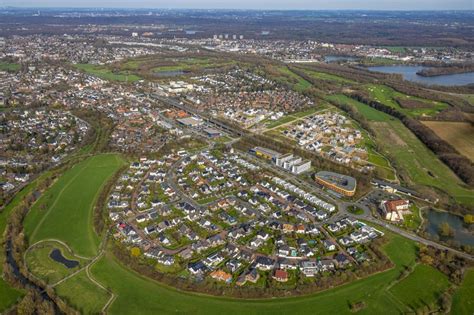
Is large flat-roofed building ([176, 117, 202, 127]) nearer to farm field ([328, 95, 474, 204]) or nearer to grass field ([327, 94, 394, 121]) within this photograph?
farm field ([328, 95, 474, 204])

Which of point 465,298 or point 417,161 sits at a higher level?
point 417,161

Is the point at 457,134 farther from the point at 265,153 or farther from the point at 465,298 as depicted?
the point at 465,298

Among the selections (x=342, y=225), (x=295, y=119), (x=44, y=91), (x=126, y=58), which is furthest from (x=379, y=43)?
(x=342, y=225)

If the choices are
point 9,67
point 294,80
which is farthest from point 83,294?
point 9,67

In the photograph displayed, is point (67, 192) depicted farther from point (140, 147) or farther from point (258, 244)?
point (258, 244)

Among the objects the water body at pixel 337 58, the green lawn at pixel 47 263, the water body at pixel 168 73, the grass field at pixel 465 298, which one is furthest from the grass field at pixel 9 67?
the grass field at pixel 465 298

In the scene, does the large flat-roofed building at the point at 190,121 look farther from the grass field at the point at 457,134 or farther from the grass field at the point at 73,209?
the grass field at the point at 457,134
